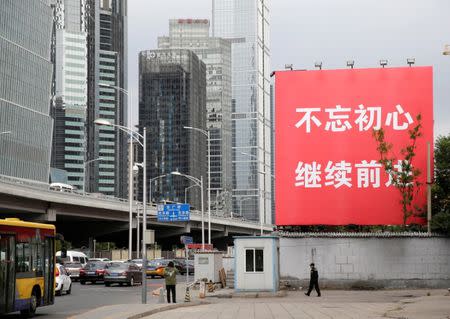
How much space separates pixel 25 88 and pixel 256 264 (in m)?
133

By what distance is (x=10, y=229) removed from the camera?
2245 centimetres

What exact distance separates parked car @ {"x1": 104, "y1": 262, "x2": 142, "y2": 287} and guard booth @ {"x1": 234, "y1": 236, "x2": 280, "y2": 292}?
13.8 metres

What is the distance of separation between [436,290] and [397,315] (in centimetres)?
1712

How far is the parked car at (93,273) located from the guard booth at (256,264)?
17.0 metres

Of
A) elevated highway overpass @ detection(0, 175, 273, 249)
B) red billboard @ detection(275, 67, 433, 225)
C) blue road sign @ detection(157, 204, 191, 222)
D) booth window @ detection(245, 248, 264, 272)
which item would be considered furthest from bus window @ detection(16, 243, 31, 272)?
blue road sign @ detection(157, 204, 191, 222)

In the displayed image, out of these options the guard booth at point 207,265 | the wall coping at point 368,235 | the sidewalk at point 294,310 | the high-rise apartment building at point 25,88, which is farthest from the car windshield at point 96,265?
the high-rise apartment building at point 25,88

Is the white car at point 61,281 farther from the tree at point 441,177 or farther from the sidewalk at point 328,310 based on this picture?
the tree at point 441,177

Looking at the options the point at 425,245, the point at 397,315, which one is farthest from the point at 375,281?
the point at 397,315

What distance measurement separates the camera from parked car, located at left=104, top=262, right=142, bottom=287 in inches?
2031

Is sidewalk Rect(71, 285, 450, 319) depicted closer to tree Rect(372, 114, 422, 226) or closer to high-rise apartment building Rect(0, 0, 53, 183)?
tree Rect(372, 114, 422, 226)

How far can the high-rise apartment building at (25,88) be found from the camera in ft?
514

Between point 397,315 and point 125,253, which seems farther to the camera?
point 125,253

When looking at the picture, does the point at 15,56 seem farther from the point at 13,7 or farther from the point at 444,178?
the point at 444,178

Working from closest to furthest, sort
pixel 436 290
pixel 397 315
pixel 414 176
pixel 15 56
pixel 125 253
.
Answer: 1. pixel 397 315
2. pixel 436 290
3. pixel 414 176
4. pixel 125 253
5. pixel 15 56
